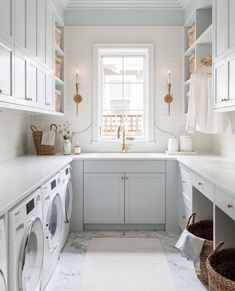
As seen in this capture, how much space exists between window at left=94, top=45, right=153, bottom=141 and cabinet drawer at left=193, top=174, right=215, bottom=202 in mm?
1741

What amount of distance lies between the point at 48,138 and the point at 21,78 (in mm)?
1506

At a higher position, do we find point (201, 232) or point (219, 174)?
point (219, 174)

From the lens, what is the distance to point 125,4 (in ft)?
14.1

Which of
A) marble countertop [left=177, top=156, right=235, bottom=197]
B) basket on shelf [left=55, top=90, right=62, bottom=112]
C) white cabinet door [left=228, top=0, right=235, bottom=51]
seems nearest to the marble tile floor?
marble countertop [left=177, top=156, right=235, bottom=197]

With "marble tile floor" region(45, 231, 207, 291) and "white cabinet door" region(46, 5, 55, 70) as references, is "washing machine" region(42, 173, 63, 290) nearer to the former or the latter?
"marble tile floor" region(45, 231, 207, 291)

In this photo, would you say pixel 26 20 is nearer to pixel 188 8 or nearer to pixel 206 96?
pixel 206 96

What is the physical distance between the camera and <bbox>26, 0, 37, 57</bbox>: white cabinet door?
2803mm

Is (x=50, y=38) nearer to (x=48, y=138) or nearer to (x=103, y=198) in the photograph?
(x=48, y=138)

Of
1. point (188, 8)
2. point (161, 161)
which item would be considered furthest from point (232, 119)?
point (188, 8)

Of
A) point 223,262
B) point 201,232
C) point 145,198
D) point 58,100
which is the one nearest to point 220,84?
point 201,232

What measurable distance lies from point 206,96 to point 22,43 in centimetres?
185

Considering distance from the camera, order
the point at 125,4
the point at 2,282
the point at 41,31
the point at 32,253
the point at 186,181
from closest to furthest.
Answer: the point at 2,282
the point at 32,253
the point at 41,31
the point at 186,181
the point at 125,4

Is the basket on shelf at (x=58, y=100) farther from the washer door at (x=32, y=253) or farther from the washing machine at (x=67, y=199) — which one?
the washer door at (x=32, y=253)

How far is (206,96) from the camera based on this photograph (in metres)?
3.49
